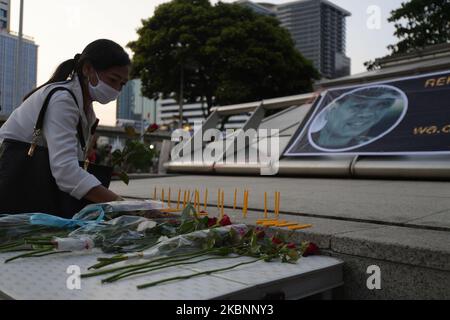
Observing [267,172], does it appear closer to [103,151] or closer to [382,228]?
[103,151]

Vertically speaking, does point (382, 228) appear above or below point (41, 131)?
below

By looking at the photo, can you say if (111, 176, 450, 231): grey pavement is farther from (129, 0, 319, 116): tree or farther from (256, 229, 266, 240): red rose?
(129, 0, 319, 116): tree

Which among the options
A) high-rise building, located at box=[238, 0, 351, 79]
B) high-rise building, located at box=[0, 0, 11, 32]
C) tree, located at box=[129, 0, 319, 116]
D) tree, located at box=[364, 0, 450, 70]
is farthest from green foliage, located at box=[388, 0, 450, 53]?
high-rise building, located at box=[0, 0, 11, 32]

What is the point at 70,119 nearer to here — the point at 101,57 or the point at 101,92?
the point at 101,92

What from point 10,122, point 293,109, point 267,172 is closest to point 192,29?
point 293,109

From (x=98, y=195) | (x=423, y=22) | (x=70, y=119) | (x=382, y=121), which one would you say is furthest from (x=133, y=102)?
(x=98, y=195)

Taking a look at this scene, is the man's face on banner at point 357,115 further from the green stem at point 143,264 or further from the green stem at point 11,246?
the green stem at point 11,246

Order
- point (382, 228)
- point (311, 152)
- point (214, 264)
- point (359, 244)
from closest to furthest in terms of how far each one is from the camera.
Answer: point (214, 264)
point (359, 244)
point (382, 228)
point (311, 152)

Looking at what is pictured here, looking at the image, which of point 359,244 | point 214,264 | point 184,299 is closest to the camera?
point 184,299

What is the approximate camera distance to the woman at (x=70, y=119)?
233 centimetres

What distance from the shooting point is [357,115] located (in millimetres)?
8312

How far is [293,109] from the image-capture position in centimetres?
1195

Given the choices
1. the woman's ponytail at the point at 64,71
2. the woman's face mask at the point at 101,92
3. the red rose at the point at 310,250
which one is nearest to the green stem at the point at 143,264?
the red rose at the point at 310,250
